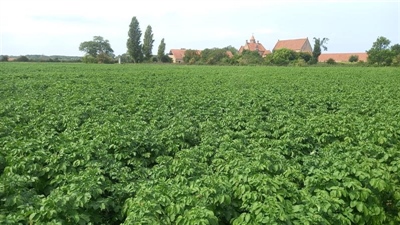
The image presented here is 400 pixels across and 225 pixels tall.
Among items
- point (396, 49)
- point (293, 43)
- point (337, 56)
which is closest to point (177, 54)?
point (293, 43)

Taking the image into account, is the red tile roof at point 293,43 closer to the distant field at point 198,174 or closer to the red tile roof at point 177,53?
the red tile roof at point 177,53

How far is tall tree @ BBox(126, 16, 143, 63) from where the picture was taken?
98062mm

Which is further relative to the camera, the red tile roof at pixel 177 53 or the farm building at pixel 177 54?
the red tile roof at pixel 177 53

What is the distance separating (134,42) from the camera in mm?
98062

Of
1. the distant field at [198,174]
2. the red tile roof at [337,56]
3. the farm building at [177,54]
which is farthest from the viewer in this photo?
the farm building at [177,54]

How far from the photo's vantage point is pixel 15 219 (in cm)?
391

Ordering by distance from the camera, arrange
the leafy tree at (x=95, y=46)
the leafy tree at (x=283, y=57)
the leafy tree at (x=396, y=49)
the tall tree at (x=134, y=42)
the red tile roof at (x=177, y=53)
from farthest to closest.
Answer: the leafy tree at (x=95, y=46)
the red tile roof at (x=177, y=53)
the tall tree at (x=134, y=42)
the leafy tree at (x=283, y=57)
the leafy tree at (x=396, y=49)

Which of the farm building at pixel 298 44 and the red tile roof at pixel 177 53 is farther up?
the farm building at pixel 298 44

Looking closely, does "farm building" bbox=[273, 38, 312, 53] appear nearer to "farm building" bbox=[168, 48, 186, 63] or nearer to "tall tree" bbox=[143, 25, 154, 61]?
"farm building" bbox=[168, 48, 186, 63]

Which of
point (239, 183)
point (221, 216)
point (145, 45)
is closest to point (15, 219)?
point (221, 216)

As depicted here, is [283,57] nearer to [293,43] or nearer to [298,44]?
[298,44]

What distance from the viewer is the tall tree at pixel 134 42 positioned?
98.1 metres

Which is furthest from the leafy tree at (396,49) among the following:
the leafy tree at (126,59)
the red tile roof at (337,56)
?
the leafy tree at (126,59)

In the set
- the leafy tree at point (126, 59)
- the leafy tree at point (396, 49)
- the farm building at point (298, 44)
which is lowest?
the leafy tree at point (126, 59)
